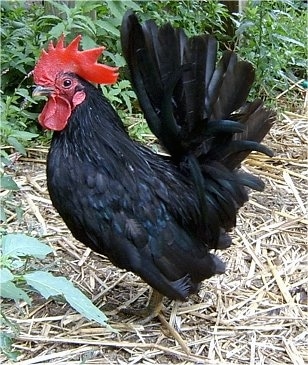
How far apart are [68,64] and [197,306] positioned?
1.17m

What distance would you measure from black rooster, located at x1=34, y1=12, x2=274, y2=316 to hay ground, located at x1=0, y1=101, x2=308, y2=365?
0.68ft

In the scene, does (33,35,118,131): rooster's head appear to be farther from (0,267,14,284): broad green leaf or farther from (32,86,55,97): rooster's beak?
(0,267,14,284): broad green leaf

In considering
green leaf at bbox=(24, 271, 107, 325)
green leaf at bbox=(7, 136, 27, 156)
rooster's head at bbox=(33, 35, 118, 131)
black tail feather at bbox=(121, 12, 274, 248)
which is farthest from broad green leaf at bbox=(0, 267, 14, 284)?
green leaf at bbox=(7, 136, 27, 156)

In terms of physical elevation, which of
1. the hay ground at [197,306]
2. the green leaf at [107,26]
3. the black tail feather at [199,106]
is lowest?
the hay ground at [197,306]

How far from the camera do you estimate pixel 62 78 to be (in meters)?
2.61

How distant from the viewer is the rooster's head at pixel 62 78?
2.61 meters

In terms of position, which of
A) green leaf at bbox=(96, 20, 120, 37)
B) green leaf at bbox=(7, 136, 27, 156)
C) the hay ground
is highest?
green leaf at bbox=(96, 20, 120, 37)

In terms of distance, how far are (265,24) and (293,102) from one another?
0.57m

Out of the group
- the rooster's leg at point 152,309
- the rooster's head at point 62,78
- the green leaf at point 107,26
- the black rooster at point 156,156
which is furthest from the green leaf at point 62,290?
the green leaf at point 107,26

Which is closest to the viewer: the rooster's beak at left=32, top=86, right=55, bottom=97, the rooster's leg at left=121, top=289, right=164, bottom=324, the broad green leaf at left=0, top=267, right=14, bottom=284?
the broad green leaf at left=0, top=267, right=14, bottom=284

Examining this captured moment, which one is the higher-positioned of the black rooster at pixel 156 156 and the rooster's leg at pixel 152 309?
the black rooster at pixel 156 156

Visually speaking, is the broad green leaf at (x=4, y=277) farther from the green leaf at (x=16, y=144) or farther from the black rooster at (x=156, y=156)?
the green leaf at (x=16, y=144)

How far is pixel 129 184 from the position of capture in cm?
268

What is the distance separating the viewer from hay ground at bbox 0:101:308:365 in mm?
2715
